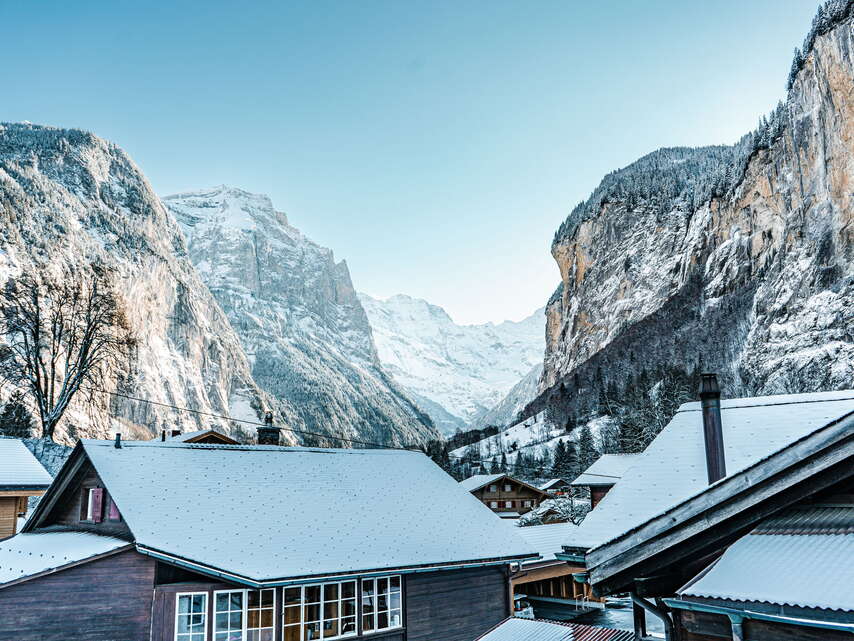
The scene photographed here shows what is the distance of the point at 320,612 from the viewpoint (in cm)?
1533

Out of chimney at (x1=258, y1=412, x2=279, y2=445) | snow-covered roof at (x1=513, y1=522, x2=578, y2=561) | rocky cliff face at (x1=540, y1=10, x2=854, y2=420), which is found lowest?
snow-covered roof at (x1=513, y1=522, x2=578, y2=561)

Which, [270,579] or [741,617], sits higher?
[741,617]

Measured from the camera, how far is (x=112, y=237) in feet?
392

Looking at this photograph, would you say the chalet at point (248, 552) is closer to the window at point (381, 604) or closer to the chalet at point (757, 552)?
the window at point (381, 604)

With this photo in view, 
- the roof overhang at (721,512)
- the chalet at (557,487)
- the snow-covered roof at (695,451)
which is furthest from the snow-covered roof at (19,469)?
the chalet at (557,487)

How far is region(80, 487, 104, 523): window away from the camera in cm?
1705

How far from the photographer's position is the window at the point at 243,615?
1420 centimetres

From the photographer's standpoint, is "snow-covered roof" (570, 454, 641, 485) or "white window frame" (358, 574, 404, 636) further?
"snow-covered roof" (570, 454, 641, 485)

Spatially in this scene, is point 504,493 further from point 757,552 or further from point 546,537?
point 757,552

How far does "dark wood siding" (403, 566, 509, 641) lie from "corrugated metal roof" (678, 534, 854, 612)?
1327 centimetres

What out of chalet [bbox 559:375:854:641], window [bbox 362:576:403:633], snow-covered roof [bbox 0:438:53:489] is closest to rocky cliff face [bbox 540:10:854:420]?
window [bbox 362:576:403:633]

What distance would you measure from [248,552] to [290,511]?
2.85 metres

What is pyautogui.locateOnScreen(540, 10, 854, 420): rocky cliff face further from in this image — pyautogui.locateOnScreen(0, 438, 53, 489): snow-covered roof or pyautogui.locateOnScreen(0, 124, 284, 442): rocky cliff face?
pyautogui.locateOnScreen(0, 124, 284, 442): rocky cliff face

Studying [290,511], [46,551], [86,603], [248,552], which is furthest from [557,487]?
[86,603]
